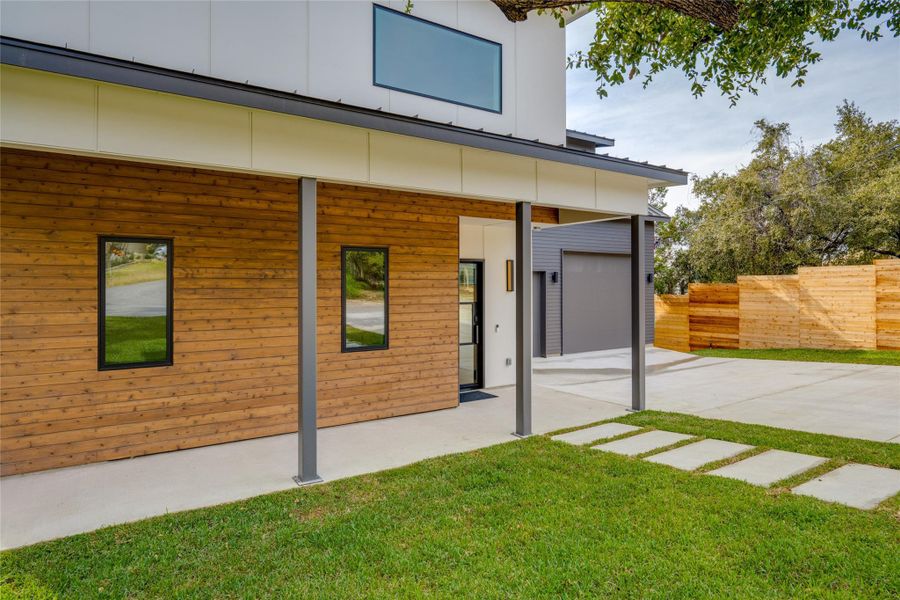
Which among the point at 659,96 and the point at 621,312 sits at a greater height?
the point at 659,96

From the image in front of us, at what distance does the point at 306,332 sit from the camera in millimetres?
4324

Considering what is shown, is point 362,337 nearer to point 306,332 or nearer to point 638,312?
point 306,332

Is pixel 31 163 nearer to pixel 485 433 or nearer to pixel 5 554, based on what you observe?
pixel 5 554

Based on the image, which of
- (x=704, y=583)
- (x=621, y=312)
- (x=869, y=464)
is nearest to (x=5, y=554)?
(x=704, y=583)

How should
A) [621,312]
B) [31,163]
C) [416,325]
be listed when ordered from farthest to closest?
[621,312], [416,325], [31,163]

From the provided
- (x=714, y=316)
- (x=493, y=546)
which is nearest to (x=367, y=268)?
(x=493, y=546)

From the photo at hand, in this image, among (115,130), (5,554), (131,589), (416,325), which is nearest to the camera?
(131,589)

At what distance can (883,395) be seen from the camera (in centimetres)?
748

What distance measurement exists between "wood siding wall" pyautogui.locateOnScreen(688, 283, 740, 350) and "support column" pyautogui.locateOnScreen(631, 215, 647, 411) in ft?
28.8

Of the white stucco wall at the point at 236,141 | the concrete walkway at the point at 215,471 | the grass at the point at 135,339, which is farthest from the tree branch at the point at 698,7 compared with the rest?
the grass at the point at 135,339

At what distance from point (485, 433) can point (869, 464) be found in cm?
352

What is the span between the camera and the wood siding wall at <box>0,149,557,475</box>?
4.43 metres

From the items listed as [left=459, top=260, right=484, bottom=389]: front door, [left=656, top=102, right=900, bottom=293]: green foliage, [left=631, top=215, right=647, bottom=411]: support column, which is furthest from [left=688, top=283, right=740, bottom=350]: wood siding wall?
[left=459, top=260, right=484, bottom=389]: front door

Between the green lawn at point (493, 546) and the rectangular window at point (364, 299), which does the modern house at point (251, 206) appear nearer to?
the rectangular window at point (364, 299)
